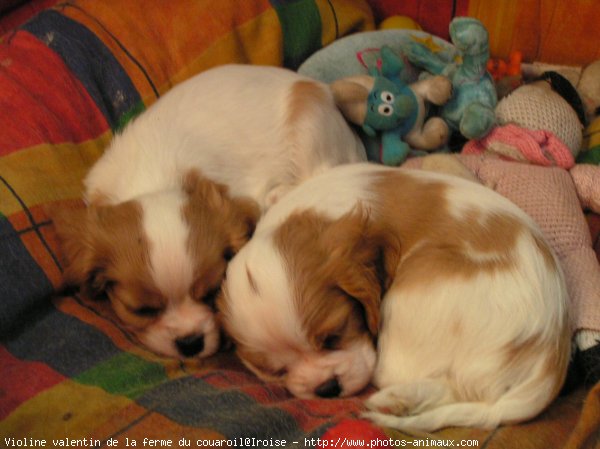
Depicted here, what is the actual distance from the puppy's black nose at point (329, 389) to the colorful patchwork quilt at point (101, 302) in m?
0.04

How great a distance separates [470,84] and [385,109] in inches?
17.7

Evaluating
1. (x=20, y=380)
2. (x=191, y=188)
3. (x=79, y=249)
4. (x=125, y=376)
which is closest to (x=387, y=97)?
(x=191, y=188)

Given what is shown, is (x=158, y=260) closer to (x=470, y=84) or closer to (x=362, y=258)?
(x=362, y=258)

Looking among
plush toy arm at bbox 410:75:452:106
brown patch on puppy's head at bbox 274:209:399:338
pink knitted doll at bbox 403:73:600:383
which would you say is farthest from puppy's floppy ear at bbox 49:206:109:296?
plush toy arm at bbox 410:75:452:106

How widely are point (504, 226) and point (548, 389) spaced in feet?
1.44

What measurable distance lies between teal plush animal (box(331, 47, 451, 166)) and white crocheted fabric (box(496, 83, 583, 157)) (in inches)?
10.7

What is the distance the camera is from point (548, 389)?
1.53 meters

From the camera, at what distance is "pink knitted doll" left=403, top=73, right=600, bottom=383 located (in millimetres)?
1814

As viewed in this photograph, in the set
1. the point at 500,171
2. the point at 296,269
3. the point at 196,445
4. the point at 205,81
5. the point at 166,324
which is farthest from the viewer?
the point at 205,81

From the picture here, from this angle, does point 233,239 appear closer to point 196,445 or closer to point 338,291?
point 338,291

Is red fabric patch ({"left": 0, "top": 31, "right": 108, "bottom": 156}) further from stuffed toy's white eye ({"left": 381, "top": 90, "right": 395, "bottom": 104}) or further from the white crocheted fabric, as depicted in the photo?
the white crocheted fabric

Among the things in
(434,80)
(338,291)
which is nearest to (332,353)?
(338,291)

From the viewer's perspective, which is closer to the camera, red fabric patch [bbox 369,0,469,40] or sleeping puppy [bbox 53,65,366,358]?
sleeping puppy [bbox 53,65,366,358]

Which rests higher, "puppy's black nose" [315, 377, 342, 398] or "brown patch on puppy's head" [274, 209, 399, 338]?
"brown patch on puppy's head" [274, 209, 399, 338]
